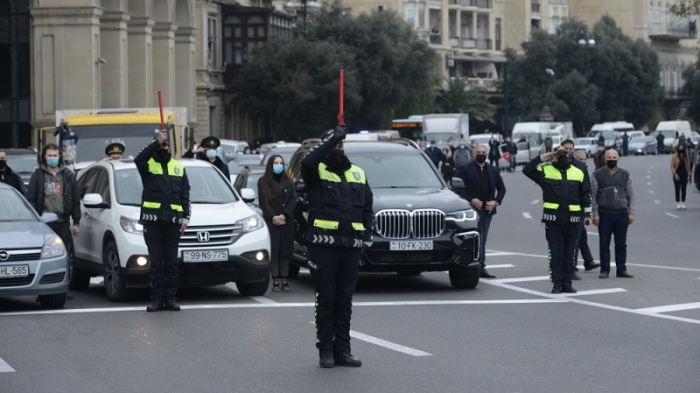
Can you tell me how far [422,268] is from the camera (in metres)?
16.3

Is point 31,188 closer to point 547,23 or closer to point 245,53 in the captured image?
point 245,53

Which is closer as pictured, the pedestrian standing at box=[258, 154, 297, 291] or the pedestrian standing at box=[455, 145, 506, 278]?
the pedestrian standing at box=[258, 154, 297, 291]

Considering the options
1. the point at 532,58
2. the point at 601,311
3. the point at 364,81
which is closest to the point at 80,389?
the point at 601,311

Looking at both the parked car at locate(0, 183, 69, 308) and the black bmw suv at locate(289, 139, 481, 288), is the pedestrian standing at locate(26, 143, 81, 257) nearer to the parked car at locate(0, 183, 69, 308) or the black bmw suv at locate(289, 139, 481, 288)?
the parked car at locate(0, 183, 69, 308)

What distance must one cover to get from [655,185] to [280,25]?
97.9 feet

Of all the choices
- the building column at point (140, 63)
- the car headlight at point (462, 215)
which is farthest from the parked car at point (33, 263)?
the building column at point (140, 63)

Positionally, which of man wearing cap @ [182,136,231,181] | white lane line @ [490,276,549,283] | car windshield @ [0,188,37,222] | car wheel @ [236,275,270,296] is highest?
man wearing cap @ [182,136,231,181]

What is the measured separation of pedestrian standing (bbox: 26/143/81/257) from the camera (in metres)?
16.4

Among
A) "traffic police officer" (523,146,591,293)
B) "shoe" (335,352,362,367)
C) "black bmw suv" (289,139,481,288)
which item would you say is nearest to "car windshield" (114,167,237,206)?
"black bmw suv" (289,139,481,288)

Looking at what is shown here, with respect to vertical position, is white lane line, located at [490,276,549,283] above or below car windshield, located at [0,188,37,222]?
below

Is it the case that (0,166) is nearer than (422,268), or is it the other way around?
(422,268)

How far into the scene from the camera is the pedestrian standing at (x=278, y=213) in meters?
16.8

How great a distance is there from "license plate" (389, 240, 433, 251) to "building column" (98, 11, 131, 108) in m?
39.1

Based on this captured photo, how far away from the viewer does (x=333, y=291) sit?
10.7 m
